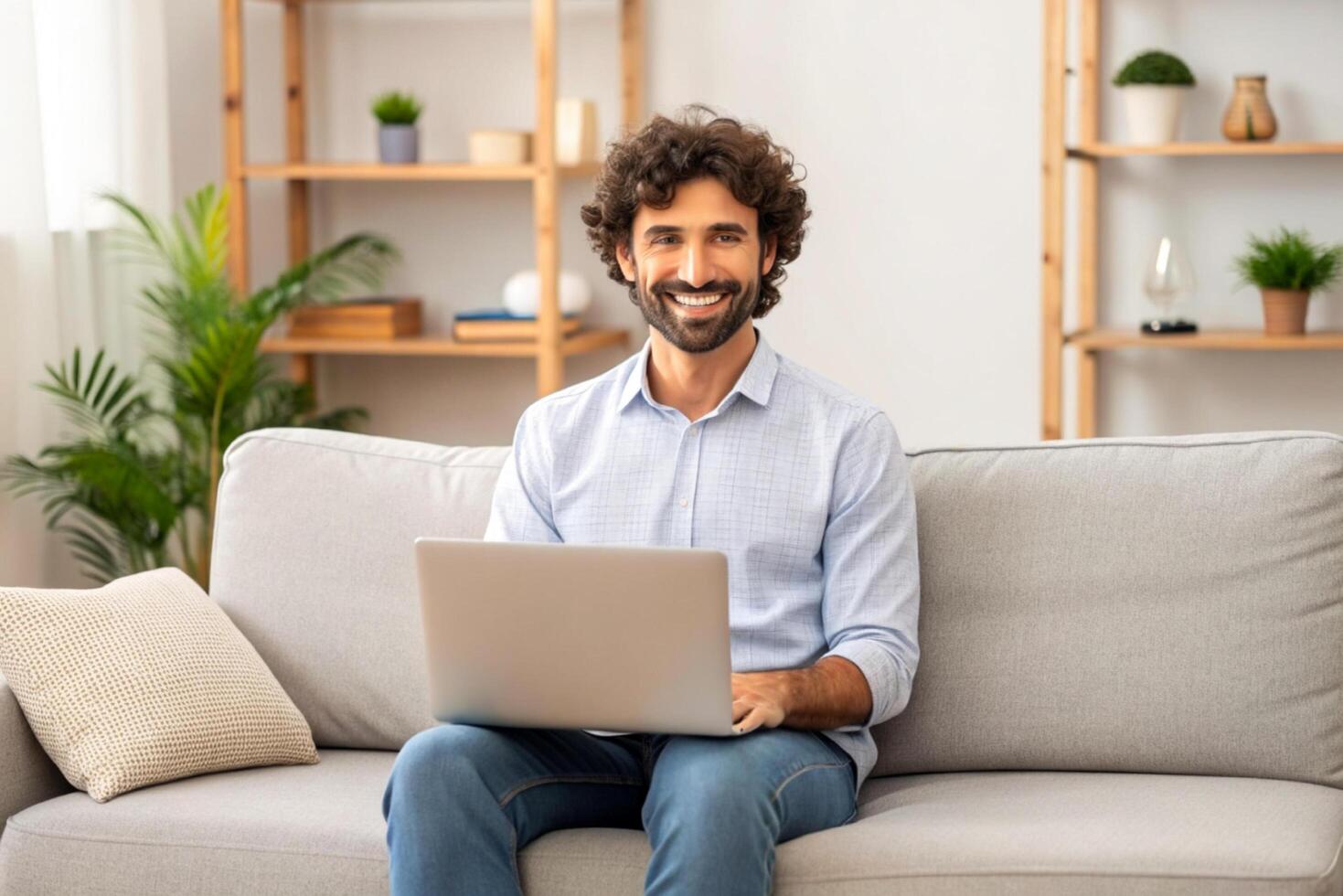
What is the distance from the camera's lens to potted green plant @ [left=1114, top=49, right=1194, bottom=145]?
3605 millimetres

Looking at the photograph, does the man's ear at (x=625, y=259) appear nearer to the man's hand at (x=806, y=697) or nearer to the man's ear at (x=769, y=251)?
the man's ear at (x=769, y=251)

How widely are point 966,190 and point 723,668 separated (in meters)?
2.43

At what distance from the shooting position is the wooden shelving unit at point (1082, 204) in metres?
3.51

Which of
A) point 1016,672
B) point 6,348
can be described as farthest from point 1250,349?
point 6,348

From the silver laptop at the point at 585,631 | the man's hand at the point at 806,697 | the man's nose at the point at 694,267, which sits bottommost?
the man's hand at the point at 806,697

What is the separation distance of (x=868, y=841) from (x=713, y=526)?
1.35ft

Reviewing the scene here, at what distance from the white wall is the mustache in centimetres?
196

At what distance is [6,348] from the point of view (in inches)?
131

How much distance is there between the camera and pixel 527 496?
84.3 inches

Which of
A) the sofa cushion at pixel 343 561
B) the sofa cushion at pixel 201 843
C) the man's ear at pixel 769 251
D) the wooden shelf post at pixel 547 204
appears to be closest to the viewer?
the sofa cushion at pixel 201 843

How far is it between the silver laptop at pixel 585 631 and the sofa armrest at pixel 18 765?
0.63 m

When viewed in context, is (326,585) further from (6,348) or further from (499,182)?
(499,182)

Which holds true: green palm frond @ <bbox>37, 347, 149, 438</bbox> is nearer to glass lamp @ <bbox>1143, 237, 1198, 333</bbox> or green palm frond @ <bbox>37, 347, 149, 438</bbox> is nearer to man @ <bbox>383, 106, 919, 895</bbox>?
man @ <bbox>383, 106, 919, 895</bbox>

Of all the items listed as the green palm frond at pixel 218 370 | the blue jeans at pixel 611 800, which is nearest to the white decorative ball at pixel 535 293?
the green palm frond at pixel 218 370
